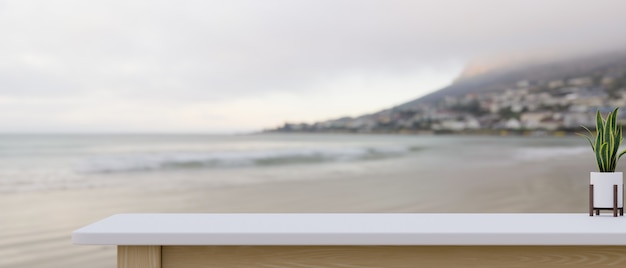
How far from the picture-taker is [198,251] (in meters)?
1.73

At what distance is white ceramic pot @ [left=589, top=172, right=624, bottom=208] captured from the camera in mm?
1995

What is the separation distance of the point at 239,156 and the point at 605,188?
1125 cm

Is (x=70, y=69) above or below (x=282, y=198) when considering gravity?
above

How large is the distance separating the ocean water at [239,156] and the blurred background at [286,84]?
0.06m

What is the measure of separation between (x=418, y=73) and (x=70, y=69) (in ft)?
24.6

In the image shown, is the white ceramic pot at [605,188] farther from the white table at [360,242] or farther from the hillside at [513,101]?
the hillside at [513,101]

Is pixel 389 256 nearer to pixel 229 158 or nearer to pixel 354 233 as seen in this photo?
pixel 354 233

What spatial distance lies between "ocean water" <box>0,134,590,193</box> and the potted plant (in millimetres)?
7697

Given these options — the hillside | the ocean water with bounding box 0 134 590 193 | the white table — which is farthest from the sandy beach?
the hillside

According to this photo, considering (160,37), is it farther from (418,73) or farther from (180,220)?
(180,220)

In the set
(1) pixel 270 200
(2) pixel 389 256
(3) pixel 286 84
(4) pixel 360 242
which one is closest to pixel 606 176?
(2) pixel 389 256

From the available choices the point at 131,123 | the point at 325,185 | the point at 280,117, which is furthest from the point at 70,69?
the point at 325,185

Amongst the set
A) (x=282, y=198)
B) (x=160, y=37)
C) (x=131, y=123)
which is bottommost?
(x=282, y=198)

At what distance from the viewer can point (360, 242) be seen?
1631mm
